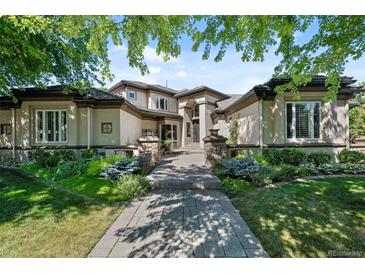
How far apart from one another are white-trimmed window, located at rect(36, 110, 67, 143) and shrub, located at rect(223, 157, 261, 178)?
383 inches

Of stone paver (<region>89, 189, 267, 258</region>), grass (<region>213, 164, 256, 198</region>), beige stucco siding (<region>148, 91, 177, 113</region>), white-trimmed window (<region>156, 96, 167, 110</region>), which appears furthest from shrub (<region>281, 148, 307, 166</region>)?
white-trimmed window (<region>156, 96, 167, 110</region>)

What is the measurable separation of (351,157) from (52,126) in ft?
52.3

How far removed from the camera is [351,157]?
29.9 ft

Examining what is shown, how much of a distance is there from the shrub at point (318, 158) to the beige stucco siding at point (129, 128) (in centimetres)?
1049

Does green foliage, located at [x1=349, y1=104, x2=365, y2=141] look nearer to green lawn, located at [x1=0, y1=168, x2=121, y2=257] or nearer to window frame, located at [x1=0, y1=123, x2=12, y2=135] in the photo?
green lawn, located at [x1=0, y1=168, x2=121, y2=257]

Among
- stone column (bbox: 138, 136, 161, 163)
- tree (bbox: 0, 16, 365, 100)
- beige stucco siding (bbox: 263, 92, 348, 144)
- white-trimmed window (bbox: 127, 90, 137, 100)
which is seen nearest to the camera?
tree (bbox: 0, 16, 365, 100)

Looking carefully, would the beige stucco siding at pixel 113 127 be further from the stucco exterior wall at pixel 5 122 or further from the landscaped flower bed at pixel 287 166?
the landscaped flower bed at pixel 287 166

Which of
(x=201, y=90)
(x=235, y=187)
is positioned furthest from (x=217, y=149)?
(x=201, y=90)

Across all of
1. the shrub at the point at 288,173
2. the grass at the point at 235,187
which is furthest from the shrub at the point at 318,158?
the grass at the point at 235,187

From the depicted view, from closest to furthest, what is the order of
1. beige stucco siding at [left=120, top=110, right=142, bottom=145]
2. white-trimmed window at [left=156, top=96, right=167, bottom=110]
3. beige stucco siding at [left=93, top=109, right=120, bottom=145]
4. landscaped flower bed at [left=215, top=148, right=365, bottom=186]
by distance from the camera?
landscaped flower bed at [left=215, top=148, right=365, bottom=186], beige stucco siding at [left=93, top=109, right=120, bottom=145], beige stucco siding at [left=120, top=110, right=142, bottom=145], white-trimmed window at [left=156, top=96, right=167, bottom=110]

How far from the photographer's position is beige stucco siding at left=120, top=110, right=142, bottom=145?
12.6 m

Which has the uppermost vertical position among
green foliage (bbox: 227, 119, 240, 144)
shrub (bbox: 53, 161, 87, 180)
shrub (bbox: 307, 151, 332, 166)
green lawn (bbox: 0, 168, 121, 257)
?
green foliage (bbox: 227, 119, 240, 144)

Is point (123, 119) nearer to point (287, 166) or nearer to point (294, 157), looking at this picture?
point (287, 166)
